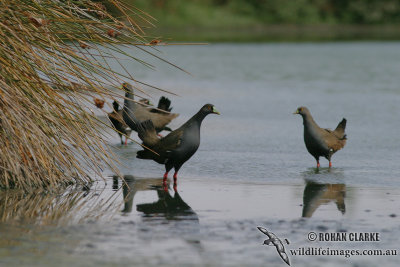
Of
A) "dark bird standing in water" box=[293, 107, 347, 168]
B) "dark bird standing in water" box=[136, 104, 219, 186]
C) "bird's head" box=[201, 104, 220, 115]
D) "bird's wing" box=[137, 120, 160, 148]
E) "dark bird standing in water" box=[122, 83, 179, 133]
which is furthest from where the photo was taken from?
"dark bird standing in water" box=[122, 83, 179, 133]

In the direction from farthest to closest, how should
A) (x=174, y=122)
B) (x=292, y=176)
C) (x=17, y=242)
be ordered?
1. (x=174, y=122)
2. (x=292, y=176)
3. (x=17, y=242)

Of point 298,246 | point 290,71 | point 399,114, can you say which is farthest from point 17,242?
point 290,71

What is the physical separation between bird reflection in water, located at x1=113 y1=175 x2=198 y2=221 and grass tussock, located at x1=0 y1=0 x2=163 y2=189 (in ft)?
1.54

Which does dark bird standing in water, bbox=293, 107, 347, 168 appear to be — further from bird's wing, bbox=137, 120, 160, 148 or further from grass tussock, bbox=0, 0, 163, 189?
grass tussock, bbox=0, 0, 163, 189

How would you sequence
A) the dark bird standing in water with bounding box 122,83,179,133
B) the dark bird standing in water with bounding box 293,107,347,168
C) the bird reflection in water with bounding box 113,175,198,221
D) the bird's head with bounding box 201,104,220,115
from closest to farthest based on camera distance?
the bird reflection in water with bounding box 113,175,198,221
the bird's head with bounding box 201,104,220,115
the dark bird standing in water with bounding box 293,107,347,168
the dark bird standing in water with bounding box 122,83,179,133

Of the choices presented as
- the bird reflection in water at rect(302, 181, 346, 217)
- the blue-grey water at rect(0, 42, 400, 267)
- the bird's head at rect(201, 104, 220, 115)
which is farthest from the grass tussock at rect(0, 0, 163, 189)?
the bird reflection in water at rect(302, 181, 346, 217)

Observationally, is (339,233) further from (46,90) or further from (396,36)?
(396,36)

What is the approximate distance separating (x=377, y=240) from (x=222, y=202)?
1.49m

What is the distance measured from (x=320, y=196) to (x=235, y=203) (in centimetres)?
81

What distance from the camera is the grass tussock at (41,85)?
6.12 meters

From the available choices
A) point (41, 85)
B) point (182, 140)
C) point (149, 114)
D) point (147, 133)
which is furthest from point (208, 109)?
point (149, 114)

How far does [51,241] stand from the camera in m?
5.16

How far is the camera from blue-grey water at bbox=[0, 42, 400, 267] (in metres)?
4.97

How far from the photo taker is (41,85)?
6184 millimetres
